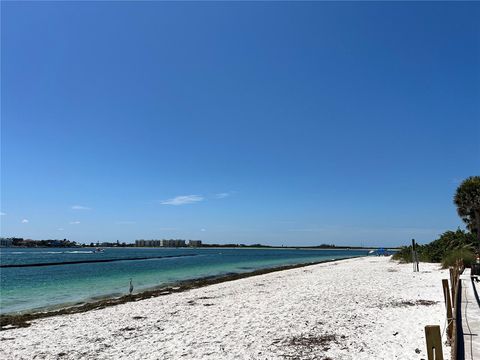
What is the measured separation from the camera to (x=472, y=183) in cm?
3428

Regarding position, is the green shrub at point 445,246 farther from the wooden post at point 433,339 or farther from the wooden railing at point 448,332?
the wooden post at point 433,339

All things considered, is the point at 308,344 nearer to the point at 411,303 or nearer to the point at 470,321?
the point at 470,321

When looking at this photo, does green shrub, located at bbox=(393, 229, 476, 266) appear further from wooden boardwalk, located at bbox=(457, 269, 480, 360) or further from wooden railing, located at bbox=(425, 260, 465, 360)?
wooden railing, located at bbox=(425, 260, 465, 360)

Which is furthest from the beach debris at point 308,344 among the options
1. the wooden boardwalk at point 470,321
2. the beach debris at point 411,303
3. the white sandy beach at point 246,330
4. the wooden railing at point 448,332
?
the beach debris at point 411,303

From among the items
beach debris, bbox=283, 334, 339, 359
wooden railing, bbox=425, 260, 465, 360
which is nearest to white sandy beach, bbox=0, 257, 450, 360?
beach debris, bbox=283, 334, 339, 359

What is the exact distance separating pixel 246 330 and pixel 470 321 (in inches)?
233

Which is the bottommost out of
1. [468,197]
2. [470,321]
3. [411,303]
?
[411,303]

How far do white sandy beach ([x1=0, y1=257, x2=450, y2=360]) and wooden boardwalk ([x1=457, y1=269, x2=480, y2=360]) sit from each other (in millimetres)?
547

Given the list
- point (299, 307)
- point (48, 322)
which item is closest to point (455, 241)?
point (299, 307)

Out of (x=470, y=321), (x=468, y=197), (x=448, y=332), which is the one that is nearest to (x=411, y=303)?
(x=470, y=321)

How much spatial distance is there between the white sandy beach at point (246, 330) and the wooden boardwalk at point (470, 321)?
55 cm

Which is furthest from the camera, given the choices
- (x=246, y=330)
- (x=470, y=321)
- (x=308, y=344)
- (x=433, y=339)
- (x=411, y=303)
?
(x=411, y=303)

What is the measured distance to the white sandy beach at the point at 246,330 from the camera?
8633 mm

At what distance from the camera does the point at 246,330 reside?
35.0 ft
